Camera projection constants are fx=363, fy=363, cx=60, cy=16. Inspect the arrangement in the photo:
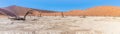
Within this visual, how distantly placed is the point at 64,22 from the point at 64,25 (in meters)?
0.13

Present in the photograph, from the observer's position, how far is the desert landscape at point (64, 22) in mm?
4309

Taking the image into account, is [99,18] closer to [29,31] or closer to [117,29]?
[117,29]

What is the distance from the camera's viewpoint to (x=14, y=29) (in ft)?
14.3

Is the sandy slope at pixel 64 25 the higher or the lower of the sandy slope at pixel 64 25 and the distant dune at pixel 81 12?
the lower

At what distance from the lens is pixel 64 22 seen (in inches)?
182

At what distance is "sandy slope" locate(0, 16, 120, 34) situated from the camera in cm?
429

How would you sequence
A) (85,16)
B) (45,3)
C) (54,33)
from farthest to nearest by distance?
(85,16) < (45,3) < (54,33)

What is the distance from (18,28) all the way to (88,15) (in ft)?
3.35

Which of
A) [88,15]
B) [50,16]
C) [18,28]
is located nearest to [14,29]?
[18,28]

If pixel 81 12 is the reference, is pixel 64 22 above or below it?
below

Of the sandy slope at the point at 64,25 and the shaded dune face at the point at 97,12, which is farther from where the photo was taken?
the shaded dune face at the point at 97,12

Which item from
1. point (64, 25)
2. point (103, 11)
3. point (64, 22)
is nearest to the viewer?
point (64, 25)

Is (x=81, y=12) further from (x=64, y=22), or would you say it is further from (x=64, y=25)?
(x=64, y=25)

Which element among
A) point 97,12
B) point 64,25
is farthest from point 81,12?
point 64,25
